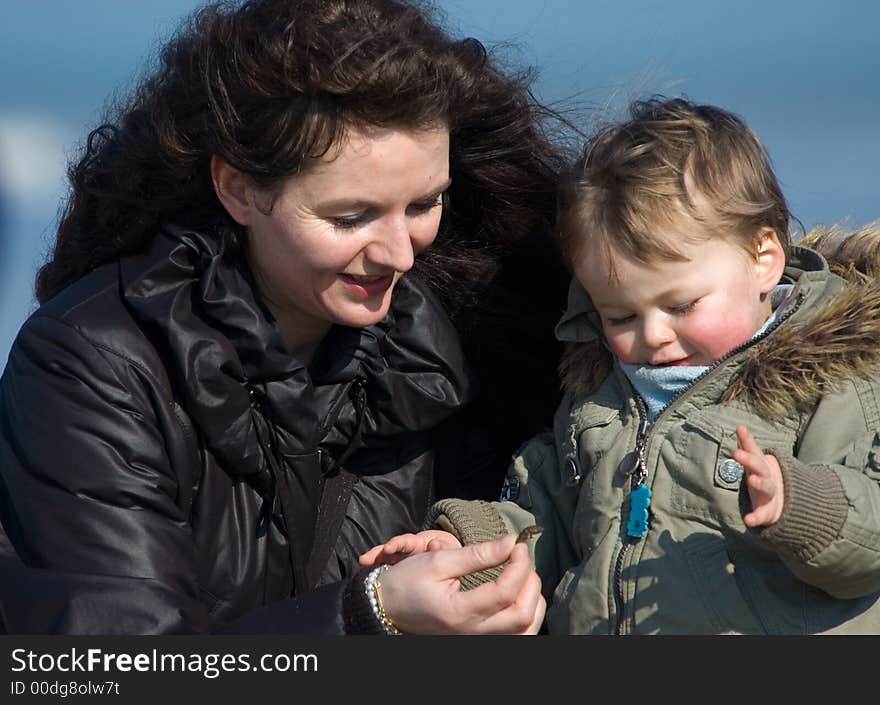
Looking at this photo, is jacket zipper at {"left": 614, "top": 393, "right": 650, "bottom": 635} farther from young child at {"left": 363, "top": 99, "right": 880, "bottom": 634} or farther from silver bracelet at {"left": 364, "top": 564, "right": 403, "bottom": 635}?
silver bracelet at {"left": 364, "top": 564, "right": 403, "bottom": 635}

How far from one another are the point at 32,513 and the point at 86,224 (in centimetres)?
71

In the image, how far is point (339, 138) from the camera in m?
2.86

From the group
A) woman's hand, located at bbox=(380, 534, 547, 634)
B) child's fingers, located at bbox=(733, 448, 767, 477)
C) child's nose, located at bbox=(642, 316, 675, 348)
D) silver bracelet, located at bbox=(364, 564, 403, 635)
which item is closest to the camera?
child's fingers, located at bbox=(733, 448, 767, 477)

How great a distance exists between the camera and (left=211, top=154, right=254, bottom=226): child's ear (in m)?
2.99

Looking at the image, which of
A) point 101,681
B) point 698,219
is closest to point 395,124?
point 698,219

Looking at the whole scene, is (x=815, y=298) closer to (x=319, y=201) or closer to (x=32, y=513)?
(x=319, y=201)

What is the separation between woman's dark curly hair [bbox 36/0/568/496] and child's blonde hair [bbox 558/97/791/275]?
0.26 metres

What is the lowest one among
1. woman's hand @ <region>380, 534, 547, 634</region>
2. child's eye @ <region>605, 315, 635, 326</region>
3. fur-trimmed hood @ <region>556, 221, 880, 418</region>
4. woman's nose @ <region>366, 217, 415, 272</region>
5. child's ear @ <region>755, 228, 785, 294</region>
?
woman's hand @ <region>380, 534, 547, 634</region>

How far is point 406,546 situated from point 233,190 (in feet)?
2.57

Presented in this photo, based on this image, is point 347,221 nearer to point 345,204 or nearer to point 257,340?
point 345,204

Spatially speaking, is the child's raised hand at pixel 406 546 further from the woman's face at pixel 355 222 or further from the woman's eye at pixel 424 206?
the woman's eye at pixel 424 206

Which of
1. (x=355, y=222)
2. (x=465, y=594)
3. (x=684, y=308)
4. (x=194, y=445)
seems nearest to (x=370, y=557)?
(x=465, y=594)

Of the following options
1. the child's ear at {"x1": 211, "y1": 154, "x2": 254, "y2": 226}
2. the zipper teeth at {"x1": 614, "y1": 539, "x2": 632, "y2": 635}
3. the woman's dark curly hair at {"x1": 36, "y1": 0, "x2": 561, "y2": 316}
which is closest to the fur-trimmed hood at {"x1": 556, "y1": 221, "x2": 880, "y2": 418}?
the zipper teeth at {"x1": 614, "y1": 539, "x2": 632, "y2": 635}

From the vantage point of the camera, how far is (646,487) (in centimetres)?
284
